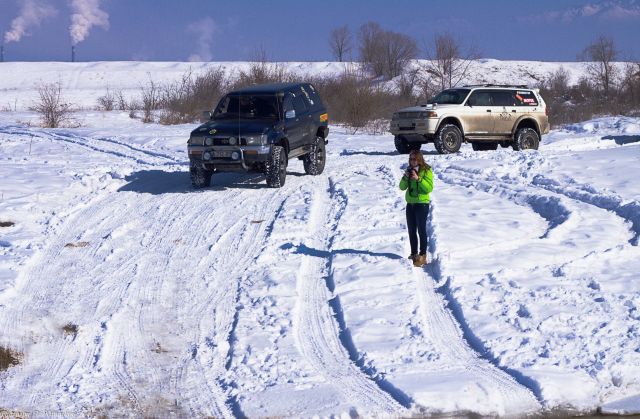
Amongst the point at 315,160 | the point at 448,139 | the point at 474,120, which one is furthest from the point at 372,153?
the point at 315,160

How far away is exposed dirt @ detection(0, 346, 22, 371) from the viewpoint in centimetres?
774

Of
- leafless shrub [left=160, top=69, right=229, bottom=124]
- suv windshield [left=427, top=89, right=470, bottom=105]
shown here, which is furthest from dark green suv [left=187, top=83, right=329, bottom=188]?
leafless shrub [left=160, top=69, right=229, bottom=124]

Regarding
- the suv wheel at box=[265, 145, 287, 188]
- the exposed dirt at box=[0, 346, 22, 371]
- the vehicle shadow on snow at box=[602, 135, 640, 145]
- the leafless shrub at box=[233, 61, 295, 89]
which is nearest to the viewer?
the exposed dirt at box=[0, 346, 22, 371]

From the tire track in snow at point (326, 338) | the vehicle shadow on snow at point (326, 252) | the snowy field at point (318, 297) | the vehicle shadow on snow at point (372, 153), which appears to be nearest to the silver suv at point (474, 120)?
the vehicle shadow on snow at point (372, 153)

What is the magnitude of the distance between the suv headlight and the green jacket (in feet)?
16.9

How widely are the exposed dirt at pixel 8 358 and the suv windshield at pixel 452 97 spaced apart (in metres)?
15.1

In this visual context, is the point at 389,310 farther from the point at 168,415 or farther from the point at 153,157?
the point at 153,157

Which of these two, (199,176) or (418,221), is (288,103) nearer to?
(199,176)

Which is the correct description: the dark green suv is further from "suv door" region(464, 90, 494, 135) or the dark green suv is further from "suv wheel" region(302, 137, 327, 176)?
"suv door" region(464, 90, 494, 135)

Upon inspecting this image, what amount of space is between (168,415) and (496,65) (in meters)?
75.8

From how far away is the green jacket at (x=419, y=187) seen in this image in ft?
33.0

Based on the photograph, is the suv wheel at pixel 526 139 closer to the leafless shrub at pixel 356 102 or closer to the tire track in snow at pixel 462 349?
the leafless shrub at pixel 356 102

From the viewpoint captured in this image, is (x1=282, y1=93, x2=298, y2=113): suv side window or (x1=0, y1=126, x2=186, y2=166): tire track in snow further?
(x1=0, y1=126, x2=186, y2=166): tire track in snow

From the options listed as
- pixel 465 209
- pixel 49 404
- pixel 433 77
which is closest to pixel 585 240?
pixel 465 209
